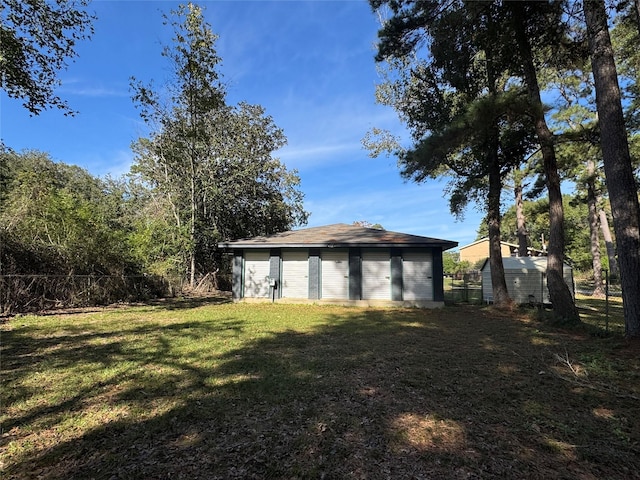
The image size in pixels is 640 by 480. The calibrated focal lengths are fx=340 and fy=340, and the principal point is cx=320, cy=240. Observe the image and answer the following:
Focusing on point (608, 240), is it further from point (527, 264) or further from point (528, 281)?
point (528, 281)

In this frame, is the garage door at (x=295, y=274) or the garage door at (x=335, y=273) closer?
the garage door at (x=335, y=273)

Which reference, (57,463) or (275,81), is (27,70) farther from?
(57,463)

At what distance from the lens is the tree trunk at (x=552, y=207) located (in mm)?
8518

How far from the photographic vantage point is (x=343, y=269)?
13672 millimetres

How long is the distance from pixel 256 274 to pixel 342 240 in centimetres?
393

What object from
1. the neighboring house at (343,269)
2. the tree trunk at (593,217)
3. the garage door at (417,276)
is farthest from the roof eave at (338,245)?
the tree trunk at (593,217)

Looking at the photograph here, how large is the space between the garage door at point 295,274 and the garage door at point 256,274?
783mm

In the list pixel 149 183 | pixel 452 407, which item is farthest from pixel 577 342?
pixel 149 183

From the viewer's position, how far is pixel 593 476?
2.32m

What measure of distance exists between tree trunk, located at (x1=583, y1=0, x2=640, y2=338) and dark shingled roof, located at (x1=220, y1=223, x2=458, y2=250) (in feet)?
20.8

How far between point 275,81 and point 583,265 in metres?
36.2

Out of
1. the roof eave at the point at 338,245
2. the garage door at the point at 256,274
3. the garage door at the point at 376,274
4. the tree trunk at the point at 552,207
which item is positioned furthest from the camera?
the garage door at the point at 256,274

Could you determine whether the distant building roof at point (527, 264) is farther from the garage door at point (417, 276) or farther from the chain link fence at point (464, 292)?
the garage door at point (417, 276)

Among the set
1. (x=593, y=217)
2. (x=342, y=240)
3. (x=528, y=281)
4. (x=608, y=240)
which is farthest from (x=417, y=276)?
(x=608, y=240)
